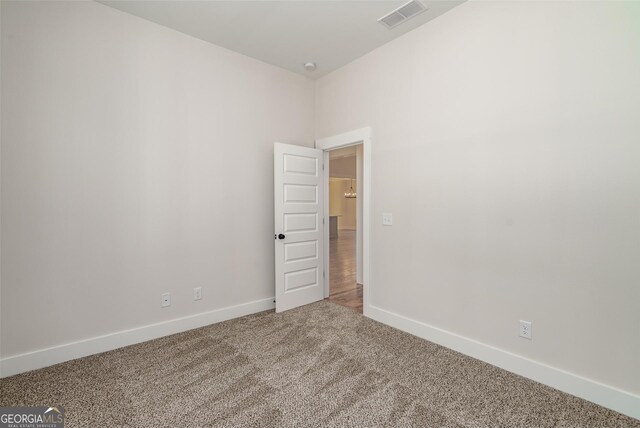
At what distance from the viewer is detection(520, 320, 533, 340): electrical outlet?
→ 7.40ft

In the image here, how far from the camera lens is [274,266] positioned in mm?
3801

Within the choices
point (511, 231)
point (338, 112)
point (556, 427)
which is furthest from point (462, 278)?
point (338, 112)

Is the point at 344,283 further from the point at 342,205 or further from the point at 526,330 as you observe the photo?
the point at 342,205

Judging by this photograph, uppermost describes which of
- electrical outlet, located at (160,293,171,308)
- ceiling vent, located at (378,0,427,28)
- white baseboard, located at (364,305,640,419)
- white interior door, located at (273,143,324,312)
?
ceiling vent, located at (378,0,427,28)

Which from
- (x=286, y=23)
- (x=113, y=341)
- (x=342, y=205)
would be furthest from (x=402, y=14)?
(x=342, y=205)

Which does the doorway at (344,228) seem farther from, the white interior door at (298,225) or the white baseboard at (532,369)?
the white baseboard at (532,369)

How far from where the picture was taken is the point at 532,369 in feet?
7.29

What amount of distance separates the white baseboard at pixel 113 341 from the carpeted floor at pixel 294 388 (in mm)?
77

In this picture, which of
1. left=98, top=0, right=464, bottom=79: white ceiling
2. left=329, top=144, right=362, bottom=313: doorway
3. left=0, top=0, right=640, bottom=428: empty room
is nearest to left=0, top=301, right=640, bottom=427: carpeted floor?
left=0, top=0, right=640, bottom=428: empty room

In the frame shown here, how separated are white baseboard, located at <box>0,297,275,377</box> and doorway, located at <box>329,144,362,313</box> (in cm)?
132

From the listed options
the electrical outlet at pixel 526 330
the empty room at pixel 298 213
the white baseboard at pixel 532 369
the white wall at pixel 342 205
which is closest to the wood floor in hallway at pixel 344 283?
the empty room at pixel 298 213

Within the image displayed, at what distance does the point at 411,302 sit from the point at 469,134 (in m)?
1.69

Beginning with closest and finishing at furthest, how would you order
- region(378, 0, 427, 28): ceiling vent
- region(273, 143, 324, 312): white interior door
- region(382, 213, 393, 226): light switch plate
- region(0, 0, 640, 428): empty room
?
1. region(0, 0, 640, 428): empty room
2. region(378, 0, 427, 28): ceiling vent
3. region(382, 213, 393, 226): light switch plate
4. region(273, 143, 324, 312): white interior door

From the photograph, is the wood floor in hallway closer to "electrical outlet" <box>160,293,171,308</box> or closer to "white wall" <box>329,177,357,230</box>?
"electrical outlet" <box>160,293,171,308</box>
